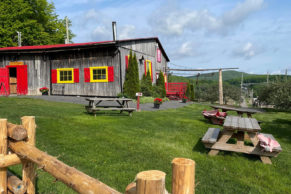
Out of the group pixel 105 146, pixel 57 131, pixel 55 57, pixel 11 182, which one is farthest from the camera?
pixel 55 57

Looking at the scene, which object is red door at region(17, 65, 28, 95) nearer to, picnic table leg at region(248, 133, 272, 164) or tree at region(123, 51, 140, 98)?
tree at region(123, 51, 140, 98)

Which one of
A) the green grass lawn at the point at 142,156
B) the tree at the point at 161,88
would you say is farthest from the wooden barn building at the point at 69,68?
the green grass lawn at the point at 142,156

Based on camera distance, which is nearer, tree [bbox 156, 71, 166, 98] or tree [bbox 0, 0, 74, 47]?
tree [bbox 156, 71, 166, 98]

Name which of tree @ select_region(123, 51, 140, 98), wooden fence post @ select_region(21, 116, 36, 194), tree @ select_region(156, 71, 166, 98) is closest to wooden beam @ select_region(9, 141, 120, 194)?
wooden fence post @ select_region(21, 116, 36, 194)

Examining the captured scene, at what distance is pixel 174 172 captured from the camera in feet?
4.07

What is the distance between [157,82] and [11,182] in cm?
1892

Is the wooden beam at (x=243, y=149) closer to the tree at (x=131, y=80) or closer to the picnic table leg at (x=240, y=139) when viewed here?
the picnic table leg at (x=240, y=139)

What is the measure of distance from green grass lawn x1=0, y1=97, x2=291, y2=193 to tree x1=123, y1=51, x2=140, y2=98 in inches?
322

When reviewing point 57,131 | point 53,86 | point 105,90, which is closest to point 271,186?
point 57,131

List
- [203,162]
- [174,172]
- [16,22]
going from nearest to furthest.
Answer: [174,172]
[203,162]
[16,22]

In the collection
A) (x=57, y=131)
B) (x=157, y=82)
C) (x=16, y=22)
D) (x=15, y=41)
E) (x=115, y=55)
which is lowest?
(x=57, y=131)

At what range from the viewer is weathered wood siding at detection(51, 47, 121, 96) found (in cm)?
1585

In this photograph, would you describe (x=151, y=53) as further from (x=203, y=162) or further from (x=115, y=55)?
(x=203, y=162)

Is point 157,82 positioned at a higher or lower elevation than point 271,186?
higher
